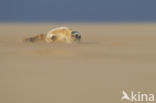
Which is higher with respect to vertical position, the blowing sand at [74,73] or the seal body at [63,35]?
the seal body at [63,35]

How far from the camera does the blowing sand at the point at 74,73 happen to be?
20.0 feet

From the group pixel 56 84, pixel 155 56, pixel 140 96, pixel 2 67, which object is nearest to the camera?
pixel 140 96

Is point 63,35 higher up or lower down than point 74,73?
higher up

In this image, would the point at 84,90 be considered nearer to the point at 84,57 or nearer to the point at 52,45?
the point at 84,57

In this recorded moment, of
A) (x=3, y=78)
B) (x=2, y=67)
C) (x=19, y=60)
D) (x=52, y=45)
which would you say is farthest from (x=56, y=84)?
(x=52, y=45)

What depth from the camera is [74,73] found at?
7.45 meters

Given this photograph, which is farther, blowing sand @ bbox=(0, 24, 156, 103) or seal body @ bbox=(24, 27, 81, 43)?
seal body @ bbox=(24, 27, 81, 43)

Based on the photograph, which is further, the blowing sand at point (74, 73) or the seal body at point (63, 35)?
the seal body at point (63, 35)

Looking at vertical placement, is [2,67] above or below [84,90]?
above

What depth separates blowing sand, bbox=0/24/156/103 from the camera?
240 inches

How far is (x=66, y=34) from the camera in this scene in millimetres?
11852

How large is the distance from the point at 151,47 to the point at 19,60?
10.4 feet

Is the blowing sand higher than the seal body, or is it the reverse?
the seal body

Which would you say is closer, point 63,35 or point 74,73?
point 74,73
